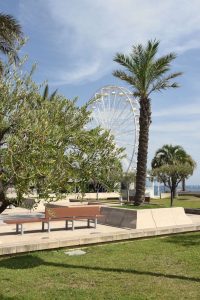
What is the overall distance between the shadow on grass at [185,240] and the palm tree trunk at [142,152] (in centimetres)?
449

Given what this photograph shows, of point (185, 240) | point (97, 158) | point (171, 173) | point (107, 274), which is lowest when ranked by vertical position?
point (107, 274)

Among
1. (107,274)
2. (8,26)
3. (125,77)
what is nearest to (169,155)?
(125,77)

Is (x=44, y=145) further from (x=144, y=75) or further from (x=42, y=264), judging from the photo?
(x=144, y=75)

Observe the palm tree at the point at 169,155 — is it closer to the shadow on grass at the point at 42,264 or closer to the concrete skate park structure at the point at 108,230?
the concrete skate park structure at the point at 108,230

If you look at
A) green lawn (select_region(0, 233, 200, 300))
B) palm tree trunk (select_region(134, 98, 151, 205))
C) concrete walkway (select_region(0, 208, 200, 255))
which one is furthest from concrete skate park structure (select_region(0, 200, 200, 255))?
palm tree trunk (select_region(134, 98, 151, 205))

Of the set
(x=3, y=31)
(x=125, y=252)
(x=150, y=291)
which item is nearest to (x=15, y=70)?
(x=150, y=291)

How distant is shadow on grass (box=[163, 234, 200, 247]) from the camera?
13.5 m

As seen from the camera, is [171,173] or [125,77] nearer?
[125,77]

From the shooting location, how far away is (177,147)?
182 feet

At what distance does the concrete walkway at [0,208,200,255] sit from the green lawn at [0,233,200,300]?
312mm

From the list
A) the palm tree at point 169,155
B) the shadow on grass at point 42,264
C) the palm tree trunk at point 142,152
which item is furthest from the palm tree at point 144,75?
the palm tree at point 169,155

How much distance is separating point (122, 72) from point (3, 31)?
7110 millimetres

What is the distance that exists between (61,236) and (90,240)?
77.6 inches

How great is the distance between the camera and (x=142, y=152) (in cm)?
1998
